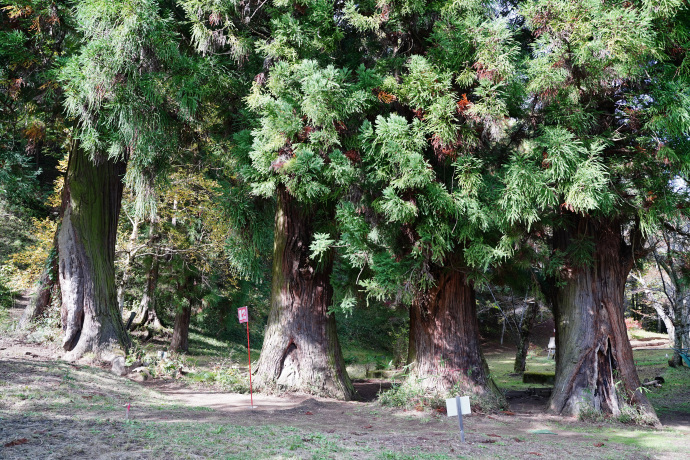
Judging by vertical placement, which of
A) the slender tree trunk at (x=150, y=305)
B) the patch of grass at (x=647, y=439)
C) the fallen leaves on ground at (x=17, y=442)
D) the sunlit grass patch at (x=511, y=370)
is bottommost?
the sunlit grass patch at (x=511, y=370)

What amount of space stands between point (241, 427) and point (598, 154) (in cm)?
670

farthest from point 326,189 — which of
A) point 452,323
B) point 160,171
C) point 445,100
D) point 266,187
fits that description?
point 160,171

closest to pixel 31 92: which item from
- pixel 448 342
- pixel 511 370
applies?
pixel 448 342

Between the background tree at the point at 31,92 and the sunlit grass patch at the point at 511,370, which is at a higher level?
the background tree at the point at 31,92

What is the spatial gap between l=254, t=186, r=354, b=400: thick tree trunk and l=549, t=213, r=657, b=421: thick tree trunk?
4399 mm

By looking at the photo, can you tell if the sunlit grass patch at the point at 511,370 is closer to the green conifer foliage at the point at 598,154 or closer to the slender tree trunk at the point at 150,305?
the green conifer foliage at the point at 598,154

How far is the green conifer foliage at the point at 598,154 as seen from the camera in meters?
7.09

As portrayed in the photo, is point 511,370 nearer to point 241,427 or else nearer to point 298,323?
point 298,323

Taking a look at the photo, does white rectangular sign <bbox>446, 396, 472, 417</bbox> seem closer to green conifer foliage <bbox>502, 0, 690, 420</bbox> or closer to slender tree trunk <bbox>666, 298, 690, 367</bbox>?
green conifer foliage <bbox>502, 0, 690, 420</bbox>

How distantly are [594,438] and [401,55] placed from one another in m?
6.91

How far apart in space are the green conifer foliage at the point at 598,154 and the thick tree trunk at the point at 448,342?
1.57 metres

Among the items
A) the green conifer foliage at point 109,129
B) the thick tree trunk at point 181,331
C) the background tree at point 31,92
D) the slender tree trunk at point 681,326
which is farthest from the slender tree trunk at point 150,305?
the slender tree trunk at point 681,326

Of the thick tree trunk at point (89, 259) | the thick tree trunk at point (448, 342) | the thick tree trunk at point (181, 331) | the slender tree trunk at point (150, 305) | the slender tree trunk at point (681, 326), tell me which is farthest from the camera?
the thick tree trunk at point (181, 331)

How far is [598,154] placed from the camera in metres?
7.95
